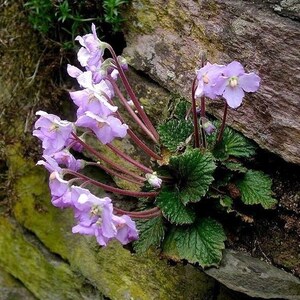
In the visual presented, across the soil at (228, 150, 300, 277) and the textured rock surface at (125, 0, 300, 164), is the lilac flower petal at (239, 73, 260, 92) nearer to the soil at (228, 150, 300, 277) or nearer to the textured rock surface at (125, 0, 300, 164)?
the textured rock surface at (125, 0, 300, 164)

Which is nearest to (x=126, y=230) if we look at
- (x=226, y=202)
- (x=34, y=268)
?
(x=226, y=202)

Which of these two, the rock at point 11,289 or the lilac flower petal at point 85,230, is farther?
the rock at point 11,289

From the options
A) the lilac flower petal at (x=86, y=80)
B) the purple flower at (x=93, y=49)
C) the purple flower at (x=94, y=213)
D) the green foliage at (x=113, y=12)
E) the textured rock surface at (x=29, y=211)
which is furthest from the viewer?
the textured rock surface at (x=29, y=211)

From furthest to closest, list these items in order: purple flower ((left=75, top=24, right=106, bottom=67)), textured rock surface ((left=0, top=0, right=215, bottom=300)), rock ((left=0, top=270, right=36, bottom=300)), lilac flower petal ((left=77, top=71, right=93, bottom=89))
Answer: rock ((left=0, top=270, right=36, bottom=300)) → textured rock surface ((left=0, top=0, right=215, bottom=300)) → purple flower ((left=75, top=24, right=106, bottom=67)) → lilac flower petal ((left=77, top=71, right=93, bottom=89))

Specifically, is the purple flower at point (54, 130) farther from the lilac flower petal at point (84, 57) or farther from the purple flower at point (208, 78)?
the purple flower at point (208, 78)

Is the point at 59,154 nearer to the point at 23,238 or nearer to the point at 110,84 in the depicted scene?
the point at 110,84

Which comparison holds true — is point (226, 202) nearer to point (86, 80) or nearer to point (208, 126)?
point (208, 126)

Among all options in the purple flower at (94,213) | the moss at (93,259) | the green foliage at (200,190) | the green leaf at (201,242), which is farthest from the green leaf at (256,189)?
the purple flower at (94,213)

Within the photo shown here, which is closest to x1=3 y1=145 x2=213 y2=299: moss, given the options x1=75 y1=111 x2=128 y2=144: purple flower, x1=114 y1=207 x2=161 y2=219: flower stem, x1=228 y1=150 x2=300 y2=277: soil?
x1=228 y1=150 x2=300 y2=277: soil
